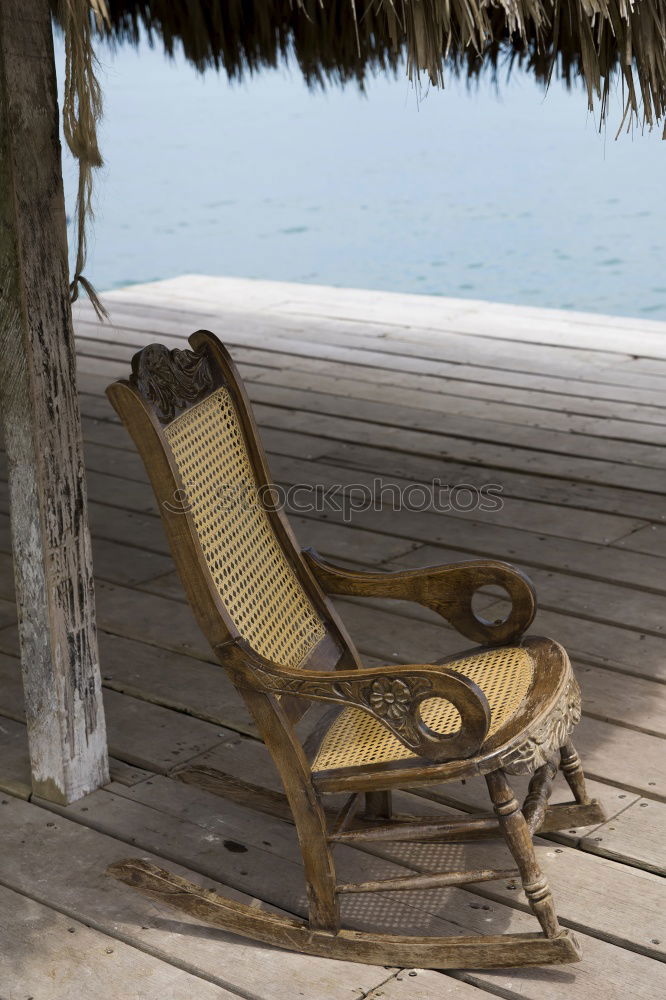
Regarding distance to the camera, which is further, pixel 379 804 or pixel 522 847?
pixel 379 804

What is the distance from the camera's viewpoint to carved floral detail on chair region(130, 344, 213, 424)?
186 centimetres

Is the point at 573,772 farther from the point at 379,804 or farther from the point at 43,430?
the point at 43,430

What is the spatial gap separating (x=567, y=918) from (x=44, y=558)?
104cm

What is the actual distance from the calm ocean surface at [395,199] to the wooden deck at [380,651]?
5.67 m

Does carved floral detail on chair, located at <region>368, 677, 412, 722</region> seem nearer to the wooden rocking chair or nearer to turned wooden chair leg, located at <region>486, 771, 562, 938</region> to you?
the wooden rocking chair

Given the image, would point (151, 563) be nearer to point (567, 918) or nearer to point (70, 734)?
point (70, 734)

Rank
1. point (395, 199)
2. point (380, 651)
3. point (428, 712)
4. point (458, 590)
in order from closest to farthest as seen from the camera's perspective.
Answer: point (428, 712) < point (458, 590) < point (380, 651) < point (395, 199)

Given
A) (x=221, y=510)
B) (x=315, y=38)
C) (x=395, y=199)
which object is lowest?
(x=395, y=199)

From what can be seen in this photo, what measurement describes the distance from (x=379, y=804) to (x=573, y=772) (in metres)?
0.34

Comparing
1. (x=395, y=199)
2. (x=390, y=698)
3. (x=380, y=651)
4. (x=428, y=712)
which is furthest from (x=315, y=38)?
(x=395, y=199)

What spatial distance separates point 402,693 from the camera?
1683mm

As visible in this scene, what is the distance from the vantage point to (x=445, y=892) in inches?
74.7

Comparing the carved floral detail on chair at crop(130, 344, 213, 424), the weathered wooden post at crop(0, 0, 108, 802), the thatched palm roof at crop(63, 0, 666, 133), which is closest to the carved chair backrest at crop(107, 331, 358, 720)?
the carved floral detail on chair at crop(130, 344, 213, 424)

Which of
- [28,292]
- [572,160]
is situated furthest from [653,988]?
[572,160]
